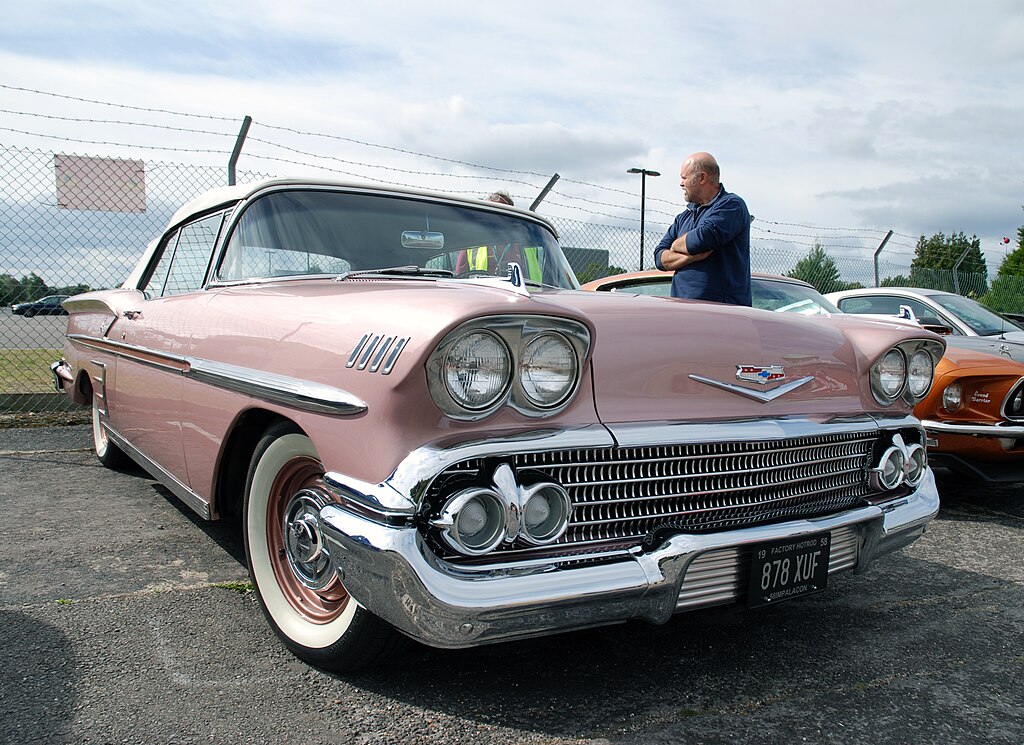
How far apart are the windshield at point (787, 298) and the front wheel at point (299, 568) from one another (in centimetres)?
366

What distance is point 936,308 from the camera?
5.85 meters

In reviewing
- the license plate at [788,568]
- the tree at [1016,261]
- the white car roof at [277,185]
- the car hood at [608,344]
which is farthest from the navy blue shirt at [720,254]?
the tree at [1016,261]

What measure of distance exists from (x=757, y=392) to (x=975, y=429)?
8.89 ft

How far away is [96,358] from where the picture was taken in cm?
411

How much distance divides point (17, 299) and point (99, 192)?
116 cm

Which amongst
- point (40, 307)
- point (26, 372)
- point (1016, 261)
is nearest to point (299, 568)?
point (40, 307)

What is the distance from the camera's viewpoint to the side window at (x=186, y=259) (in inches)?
124

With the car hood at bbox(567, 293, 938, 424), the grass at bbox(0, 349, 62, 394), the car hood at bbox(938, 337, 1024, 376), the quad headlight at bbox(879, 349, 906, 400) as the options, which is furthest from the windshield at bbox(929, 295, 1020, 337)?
the grass at bbox(0, 349, 62, 394)

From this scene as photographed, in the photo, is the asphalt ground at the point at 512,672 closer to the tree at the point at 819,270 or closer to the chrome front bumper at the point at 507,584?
the chrome front bumper at the point at 507,584

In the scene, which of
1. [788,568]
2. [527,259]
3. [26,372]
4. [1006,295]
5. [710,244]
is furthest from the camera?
[1006,295]

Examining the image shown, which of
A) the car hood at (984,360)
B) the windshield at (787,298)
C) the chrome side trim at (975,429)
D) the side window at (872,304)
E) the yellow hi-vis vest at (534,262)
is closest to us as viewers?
the yellow hi-vis vest at (534,262)

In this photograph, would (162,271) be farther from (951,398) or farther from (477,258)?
(951,398)

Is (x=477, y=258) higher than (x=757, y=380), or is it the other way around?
(x=477, y=258)

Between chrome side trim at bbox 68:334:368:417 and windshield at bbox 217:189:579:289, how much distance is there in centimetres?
38
